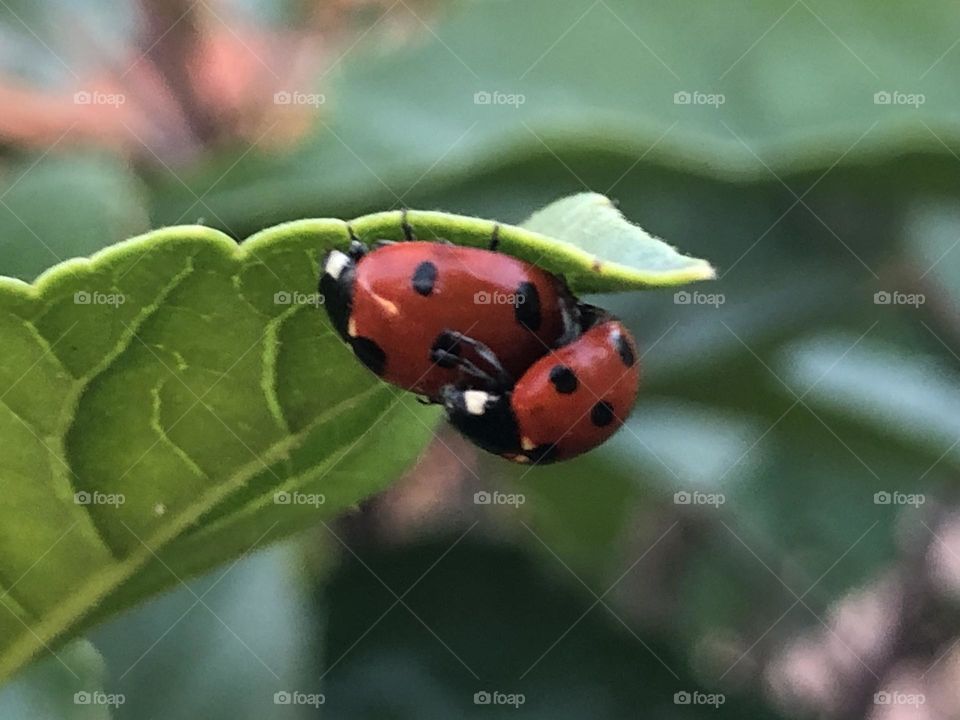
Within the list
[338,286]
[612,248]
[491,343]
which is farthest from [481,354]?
[612,248]

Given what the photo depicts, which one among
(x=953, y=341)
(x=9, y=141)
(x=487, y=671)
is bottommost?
(x=487, y=671)

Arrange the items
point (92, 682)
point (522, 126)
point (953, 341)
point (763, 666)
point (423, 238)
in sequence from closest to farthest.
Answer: point (423, 238), point (92, 682), point (522, 126), point (763, 666), point (953, 341)

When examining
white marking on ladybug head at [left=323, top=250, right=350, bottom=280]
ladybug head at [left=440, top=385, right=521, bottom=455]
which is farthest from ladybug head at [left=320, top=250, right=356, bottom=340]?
ladybug head at [left=440, top=385, right=521, bottom=455]

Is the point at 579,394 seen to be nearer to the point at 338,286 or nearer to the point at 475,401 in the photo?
the point at 475,401

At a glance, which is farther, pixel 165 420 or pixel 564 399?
pixel 564 399

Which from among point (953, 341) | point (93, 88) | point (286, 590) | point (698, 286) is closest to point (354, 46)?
point (93, 88)

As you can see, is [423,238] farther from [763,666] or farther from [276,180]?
[763,666]

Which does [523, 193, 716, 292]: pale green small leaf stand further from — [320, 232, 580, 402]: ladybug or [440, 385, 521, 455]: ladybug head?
[440, 385, 521, 455]: ladybug head

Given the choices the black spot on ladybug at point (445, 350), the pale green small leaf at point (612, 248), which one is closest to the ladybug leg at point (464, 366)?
the black spot on ladybug at point (445, 350)
